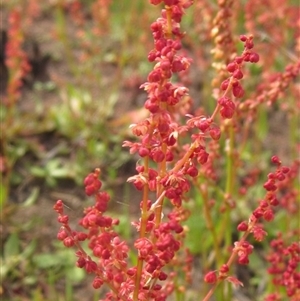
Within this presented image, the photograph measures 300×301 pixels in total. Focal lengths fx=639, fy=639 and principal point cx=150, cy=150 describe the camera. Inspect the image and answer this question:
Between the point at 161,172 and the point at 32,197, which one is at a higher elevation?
→ the point at 161,172

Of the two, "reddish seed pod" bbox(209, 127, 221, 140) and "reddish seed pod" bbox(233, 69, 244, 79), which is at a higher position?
"reddish seed pod" bbox(233, 69, 244, 79)

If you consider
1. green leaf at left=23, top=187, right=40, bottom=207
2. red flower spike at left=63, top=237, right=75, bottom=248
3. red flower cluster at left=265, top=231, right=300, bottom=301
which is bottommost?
green leaf at left=23, top=187, right=40, bottom=207

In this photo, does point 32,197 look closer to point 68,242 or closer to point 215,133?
point 68,242

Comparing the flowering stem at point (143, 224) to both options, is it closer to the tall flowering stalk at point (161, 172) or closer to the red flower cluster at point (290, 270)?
the tall flowering stalk at point (161, 172)

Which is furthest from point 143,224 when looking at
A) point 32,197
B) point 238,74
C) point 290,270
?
point 32,197

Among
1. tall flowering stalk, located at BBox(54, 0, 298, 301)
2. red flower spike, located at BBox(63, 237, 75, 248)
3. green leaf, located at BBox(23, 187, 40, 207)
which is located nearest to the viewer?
tall flowering stalk, located at BBox(54, 0, 298, 301)

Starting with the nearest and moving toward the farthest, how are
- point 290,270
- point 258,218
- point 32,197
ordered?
point 258,218
point 290,270
point 32,197

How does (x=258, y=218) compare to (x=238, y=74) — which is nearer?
(x=238, y=74)

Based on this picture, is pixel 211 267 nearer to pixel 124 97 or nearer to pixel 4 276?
pixel 4 276

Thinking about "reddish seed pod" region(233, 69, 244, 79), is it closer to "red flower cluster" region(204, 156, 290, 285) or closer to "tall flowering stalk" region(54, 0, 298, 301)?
"tall flowering stalk" region(54, 0, 298, 301)

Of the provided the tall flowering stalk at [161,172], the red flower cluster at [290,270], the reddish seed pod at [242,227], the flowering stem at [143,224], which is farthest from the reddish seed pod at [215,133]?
the red flower cluster at [290,270]

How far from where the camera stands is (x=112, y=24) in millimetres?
4535

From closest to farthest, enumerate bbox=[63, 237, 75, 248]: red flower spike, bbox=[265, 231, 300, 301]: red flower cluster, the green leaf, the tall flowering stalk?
the tall flowering stalk < bbox=[63, 237, 75, 248]: red flower spike < bbox=[265, 231, 300, 301]: red flower cluster < the green leaf

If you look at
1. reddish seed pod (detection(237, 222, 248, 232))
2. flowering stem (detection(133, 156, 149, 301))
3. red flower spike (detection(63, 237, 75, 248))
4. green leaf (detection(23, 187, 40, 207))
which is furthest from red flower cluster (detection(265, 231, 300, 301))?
green leaf (detection(23, 187, 40, 207))
